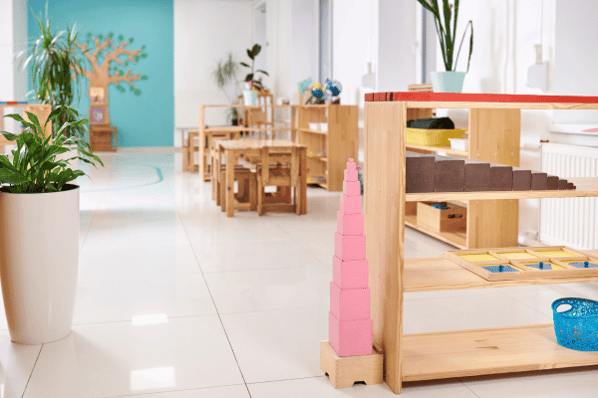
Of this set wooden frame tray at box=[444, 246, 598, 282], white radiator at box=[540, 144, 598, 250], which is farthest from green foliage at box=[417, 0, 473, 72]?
wooden frame tray at box=[444, 246, 598, 282]

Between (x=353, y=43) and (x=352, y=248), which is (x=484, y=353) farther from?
(x=353, y=43)

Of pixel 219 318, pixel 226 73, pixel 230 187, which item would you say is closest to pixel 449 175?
pixel 219 318

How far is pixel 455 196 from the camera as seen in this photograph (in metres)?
2.13

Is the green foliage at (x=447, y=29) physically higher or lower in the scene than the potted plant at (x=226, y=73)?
lower

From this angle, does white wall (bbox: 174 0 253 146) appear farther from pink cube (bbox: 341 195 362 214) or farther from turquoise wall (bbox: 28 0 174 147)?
pink cube (bbox: 341 195 362 214)

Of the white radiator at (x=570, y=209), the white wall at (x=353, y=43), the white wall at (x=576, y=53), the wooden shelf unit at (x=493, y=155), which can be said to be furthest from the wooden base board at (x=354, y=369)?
the white wall at (x=353, y=43)

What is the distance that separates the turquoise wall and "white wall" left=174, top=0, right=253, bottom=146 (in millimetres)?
185

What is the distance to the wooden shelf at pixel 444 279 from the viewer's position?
7.01 feet

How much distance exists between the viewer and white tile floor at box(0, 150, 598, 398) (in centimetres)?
215

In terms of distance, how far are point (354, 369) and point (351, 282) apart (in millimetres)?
293

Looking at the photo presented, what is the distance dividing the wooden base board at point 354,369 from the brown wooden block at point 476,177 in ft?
2.12

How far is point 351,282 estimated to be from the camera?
84.0 inches

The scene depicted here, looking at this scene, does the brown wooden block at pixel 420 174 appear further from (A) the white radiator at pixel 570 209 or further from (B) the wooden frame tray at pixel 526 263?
(A) the white radiator at pixel 570 209

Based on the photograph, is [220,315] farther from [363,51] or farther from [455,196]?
[363,51]
